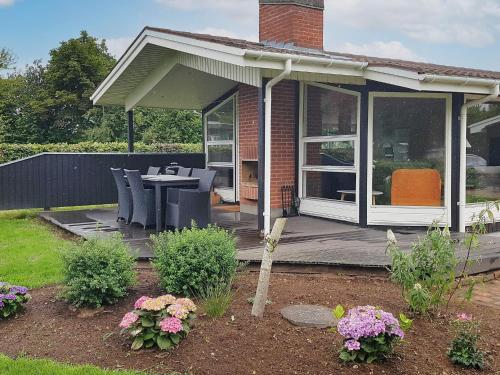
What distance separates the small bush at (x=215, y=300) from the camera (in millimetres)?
4008

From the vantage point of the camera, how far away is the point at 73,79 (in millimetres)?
27000

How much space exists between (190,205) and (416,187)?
11.4 feet

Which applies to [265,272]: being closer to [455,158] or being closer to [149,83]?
[455,158]

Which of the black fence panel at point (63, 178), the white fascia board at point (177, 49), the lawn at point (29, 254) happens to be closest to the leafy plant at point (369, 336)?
the lawn at point (29, 254)

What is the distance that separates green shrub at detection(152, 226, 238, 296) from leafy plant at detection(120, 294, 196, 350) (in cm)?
76

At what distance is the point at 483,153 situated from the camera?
818cm

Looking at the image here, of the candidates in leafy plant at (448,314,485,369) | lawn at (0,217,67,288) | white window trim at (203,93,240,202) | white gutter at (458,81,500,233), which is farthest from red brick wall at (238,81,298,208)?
leafy plant at (448,314,485,369)

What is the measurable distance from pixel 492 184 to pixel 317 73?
3561 millimetres

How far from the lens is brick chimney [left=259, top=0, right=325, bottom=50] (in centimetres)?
928

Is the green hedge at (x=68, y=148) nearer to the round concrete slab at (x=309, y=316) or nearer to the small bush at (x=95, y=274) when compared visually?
the small bush at (x=95, y=274)

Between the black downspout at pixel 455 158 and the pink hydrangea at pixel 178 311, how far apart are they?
18.3 feet

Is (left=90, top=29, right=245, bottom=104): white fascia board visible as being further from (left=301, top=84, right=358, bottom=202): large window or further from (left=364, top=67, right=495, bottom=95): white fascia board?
(left=301, top=84, right=358, bottom=202): large window

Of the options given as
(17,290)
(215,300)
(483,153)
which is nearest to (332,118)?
(483,153)

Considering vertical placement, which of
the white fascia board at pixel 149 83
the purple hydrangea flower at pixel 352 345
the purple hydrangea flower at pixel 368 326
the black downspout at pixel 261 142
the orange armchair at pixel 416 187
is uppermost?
the white fascia board at pixel 149 83
